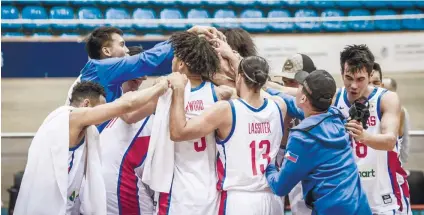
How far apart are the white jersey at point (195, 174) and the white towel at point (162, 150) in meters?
0.06

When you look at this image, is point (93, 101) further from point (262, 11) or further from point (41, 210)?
point (262, 11)

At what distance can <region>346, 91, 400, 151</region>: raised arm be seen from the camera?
3.76 meters

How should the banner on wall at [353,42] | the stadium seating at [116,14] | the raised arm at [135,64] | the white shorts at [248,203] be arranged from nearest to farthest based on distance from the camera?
the white shorts at [248,203] < the raised arm at [135,64] < the banner on wall at [353,42] < the stadium seating at [116,14]

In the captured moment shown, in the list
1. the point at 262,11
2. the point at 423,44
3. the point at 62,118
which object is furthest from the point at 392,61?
the point at 62,118

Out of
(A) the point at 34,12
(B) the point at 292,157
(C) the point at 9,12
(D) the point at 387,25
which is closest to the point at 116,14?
(A) the point at 34,12

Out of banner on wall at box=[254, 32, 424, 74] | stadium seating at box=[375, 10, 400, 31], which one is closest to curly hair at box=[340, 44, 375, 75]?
banner on wall at box=[254, 32, 424, 74]

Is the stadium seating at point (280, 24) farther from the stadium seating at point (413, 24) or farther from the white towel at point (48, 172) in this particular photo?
the white towel at point (48, 172)

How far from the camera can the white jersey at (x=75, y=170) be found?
3.95 metres

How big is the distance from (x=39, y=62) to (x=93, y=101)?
4.82 m

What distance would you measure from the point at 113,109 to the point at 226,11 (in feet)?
23.4

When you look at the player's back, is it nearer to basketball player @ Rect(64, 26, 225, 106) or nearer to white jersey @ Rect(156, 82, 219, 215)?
white jersey @ Rect(156, 82, 219, 215)

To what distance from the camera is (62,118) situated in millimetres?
3828

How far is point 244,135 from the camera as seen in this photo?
3809 mm

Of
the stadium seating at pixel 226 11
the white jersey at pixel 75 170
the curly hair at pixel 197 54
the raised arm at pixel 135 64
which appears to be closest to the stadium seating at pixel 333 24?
the stadium seating at pixel 226 11
